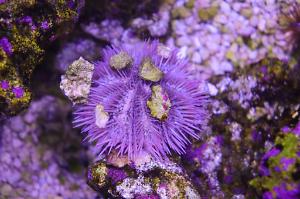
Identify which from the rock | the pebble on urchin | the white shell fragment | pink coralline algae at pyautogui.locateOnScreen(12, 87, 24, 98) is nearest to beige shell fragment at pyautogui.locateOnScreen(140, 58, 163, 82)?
the pebble on urchin

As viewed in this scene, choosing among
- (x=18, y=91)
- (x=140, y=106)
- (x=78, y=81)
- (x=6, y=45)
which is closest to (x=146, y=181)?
(x=140, y=106)

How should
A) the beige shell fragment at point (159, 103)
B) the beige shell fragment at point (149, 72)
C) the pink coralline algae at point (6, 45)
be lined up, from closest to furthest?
the pink coralline algae at point (6, 45) → the beige shell fragment at point (159, 103) → the beige shell fragment at point (149, 72)

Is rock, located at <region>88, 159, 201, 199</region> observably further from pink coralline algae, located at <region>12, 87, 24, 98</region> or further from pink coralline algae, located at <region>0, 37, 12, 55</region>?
pink coralline algae, located at <region>0, 37, 12, 55</region>

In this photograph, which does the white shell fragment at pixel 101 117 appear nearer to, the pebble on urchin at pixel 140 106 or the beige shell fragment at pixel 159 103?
the pebble on urchin at pixel 140 106

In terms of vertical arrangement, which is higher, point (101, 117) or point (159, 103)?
point (159, 103)

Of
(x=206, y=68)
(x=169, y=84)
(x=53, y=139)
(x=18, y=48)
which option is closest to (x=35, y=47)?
(x=18, y=48)

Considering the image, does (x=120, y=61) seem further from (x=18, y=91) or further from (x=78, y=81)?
(x=18, y=91)

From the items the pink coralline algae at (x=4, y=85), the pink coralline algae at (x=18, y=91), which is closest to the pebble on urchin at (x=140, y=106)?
the pink coralline algae at (x=18, y=91)

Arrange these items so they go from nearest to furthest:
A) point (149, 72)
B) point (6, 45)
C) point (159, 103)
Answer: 1. point (6, 45)
2. point (159, 103)
3. point (149, 72)
